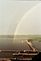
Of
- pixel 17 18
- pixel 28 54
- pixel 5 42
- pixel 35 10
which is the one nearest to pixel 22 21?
pixel 17 18

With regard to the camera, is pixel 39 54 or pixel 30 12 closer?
pixel 39 54

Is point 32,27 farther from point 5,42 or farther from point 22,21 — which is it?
point 5,42

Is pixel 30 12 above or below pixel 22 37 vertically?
above

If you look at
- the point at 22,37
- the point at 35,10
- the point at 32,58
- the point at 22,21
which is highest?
the point at 35,10

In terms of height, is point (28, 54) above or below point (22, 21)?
below

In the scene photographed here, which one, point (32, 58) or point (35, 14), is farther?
point (35, 14)

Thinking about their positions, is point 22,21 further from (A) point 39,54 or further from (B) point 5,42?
(A) point 39,54

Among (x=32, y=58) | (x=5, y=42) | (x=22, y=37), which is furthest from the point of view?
(x=22, y=37)

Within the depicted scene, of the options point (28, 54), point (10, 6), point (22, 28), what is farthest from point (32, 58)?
point (10, 6)

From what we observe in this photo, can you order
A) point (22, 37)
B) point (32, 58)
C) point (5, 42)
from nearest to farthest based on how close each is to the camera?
point (32, 58)
point (5, 42)
point (22, 37)
